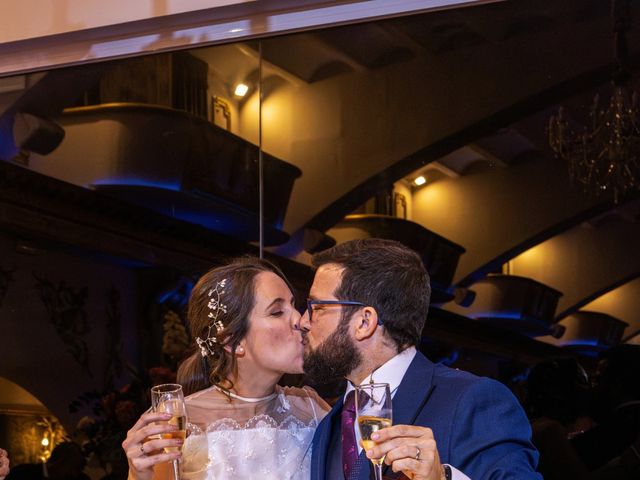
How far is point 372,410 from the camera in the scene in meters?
2.08

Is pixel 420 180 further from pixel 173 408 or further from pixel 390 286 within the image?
pixel 173 408

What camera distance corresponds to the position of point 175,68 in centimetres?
383

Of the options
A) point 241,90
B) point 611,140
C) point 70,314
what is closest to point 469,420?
point 611,140

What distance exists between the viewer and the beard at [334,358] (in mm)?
2564

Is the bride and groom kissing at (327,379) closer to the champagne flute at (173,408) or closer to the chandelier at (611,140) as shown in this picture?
the champagne flute at (173,408)

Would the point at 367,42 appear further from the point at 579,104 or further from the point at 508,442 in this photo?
the point at 508,442

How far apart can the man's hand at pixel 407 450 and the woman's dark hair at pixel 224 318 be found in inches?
38.6

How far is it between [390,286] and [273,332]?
482 millimetres

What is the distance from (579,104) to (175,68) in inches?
59.2

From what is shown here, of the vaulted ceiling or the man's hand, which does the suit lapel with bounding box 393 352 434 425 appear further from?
the vaulted ceiling

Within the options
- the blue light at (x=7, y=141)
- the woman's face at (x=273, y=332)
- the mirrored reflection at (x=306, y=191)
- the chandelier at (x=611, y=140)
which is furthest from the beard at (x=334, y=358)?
the blue light at (x=7, y=141)

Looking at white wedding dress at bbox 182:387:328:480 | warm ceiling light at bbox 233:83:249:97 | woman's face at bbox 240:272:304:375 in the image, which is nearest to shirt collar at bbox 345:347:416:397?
woman's face at bbox 240:272:304:375

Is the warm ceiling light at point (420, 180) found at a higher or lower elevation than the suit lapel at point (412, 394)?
higher

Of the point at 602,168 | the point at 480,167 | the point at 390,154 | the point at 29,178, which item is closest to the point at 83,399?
the point at 29,178
